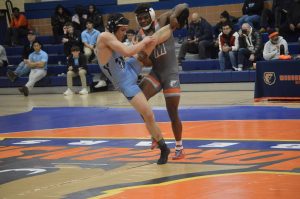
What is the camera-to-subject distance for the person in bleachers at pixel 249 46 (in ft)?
55.7

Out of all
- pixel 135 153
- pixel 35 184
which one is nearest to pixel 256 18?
pixel 135 153

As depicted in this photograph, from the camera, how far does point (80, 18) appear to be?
2212 cm

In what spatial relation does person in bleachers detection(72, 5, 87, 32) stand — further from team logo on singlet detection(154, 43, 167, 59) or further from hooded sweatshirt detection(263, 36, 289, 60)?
team logo on singlet detection(154, 43, 167, 59)

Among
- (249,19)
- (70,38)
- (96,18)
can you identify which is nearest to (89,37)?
(70,38)

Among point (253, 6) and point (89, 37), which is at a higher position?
point (253, 6)

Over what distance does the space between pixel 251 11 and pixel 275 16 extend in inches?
43.8

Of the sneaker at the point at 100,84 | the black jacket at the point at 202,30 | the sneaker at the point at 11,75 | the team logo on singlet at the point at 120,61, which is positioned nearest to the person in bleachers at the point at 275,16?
the black jacket at the point at 202,30

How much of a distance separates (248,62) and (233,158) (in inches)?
398

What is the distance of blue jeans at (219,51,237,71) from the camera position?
57.1 feet

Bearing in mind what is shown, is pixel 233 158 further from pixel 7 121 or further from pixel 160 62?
pixel 7 121

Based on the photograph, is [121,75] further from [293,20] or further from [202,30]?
[202,30]

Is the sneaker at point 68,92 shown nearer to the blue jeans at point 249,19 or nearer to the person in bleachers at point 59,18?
the person in bleachers at point 59,18

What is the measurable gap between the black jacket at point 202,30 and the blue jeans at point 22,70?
5.72m

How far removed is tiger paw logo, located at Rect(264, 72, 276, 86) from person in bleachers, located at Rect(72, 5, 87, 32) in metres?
9.75
